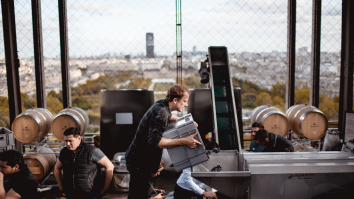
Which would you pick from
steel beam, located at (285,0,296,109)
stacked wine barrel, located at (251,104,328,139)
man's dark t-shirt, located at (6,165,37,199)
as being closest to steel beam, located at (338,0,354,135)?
steel beam, located at (285,0,296,109)

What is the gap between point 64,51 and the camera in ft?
17.9

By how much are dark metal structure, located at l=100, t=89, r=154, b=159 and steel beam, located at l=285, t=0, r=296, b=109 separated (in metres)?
3.29

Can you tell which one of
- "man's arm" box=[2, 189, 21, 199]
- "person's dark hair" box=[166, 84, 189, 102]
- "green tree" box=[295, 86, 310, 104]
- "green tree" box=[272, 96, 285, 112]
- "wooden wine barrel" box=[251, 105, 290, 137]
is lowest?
"man's arm" box=[2, 189, 21, 199]

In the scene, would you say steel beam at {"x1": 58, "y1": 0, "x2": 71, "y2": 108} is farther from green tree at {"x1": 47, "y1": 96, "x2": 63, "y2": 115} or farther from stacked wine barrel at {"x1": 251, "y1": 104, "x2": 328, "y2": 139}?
stacked wine barrel at {"x1": 251, "y1": 104, "x2": 328, "y2": 139}

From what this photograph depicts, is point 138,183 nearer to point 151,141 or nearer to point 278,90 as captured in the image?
point 151,141

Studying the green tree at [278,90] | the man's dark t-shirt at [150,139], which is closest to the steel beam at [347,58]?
the green tree at [278,90]

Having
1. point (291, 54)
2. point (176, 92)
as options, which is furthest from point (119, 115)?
point (291, 54)

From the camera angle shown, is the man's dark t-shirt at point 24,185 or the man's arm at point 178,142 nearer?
the man's arm at point 178,142

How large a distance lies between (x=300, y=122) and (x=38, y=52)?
5306 mm

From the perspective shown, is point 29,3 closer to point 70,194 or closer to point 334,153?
point 70,194

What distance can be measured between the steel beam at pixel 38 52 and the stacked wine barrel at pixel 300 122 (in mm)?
4466

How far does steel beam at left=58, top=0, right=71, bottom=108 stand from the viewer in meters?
5.40

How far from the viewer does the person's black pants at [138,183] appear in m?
2.24

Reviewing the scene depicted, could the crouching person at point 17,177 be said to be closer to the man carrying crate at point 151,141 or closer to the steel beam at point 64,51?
the man carrying crate at point 151,141
